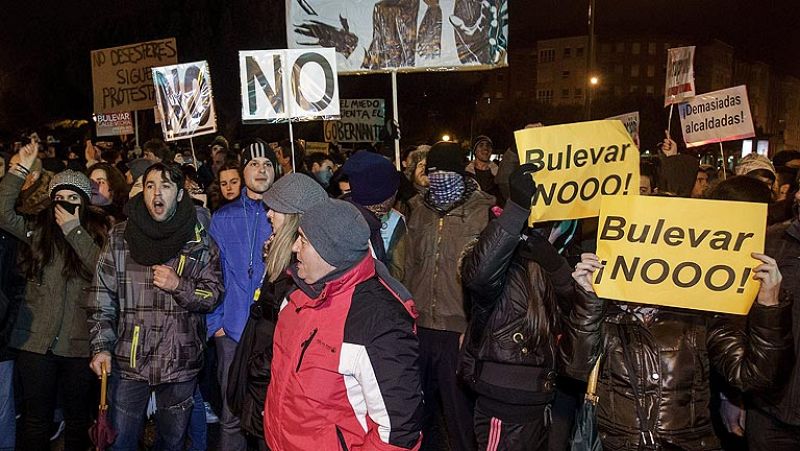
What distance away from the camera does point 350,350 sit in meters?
2.89

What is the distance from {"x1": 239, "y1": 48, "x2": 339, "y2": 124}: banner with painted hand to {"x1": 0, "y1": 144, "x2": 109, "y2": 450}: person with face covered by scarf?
2.50m

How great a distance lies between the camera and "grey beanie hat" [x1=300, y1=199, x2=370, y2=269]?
299 cm

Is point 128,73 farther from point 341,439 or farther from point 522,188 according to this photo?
point 341,439

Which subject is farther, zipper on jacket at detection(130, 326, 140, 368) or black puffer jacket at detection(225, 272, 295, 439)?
zipper on jacket at detection(130, 326, 140, 368)

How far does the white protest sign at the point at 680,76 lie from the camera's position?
11.2 m

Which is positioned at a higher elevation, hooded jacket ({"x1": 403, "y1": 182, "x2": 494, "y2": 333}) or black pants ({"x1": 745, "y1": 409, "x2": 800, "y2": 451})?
hooded jacket ({"x1": 403, "y1": 182, "x2": 494, "y2": 333})

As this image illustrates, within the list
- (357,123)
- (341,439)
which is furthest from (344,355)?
(357,123)

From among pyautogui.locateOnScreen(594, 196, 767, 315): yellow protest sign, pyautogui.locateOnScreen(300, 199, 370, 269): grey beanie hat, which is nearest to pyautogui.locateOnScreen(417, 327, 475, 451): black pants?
pyautogui.locateOnScreen(594, 196, 767, 315): yellow protest sign

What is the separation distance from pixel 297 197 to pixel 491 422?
5.61 feet

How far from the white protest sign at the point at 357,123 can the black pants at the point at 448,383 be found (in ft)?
32.0

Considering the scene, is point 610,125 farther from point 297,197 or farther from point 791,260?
point 297,197

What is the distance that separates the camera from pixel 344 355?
288cm

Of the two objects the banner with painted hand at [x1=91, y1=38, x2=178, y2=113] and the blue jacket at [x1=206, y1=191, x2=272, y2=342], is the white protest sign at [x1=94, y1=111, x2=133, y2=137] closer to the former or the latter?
the banner with painted hand at [x1=91, y1=38, x2=178, y2=113]

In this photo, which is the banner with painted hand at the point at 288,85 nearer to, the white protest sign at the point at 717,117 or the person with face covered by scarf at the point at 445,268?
the person with face covered by scarf at the point at 445,268
